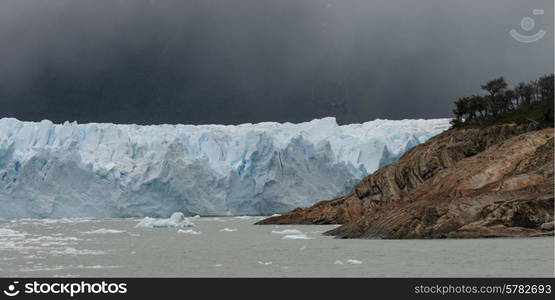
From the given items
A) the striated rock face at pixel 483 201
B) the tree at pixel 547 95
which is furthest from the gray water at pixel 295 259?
the tree at pixel 547 95

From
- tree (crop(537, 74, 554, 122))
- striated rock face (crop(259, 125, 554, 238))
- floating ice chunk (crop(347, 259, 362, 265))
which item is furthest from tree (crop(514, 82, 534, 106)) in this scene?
floating ice chunk (crop(347, 259, 362, 265))

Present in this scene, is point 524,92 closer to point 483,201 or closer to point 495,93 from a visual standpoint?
point 495,93

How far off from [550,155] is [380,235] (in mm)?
11340

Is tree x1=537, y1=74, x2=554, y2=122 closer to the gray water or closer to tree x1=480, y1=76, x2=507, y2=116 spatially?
tree x1=480, y1=76, x2=507, y2=116

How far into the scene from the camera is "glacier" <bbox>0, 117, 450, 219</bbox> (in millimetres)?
82062

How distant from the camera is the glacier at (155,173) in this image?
82062 mm

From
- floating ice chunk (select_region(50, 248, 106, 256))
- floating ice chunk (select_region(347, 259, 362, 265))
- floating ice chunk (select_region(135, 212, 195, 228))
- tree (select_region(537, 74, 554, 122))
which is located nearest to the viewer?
floating ice chunk (select_region(347, 259, 362, 265))

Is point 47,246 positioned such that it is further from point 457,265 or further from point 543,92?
point 543,92

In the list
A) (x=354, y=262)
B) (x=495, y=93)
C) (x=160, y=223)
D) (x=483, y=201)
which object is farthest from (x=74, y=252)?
(x=495, y=93)

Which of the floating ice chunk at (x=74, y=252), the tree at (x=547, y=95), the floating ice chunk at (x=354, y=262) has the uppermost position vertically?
the tree at (x=547, y=95)

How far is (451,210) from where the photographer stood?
33.4m

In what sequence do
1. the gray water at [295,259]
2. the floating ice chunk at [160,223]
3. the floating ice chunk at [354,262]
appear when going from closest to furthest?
the gray water at [295,259], the floating ice chunk at [354,262], the floating ice chunk at [160,223]

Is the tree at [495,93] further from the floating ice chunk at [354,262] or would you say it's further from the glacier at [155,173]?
the floating ice chunk at [354,262]

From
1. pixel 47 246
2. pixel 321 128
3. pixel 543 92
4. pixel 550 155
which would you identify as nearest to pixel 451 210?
pixel 550 155
